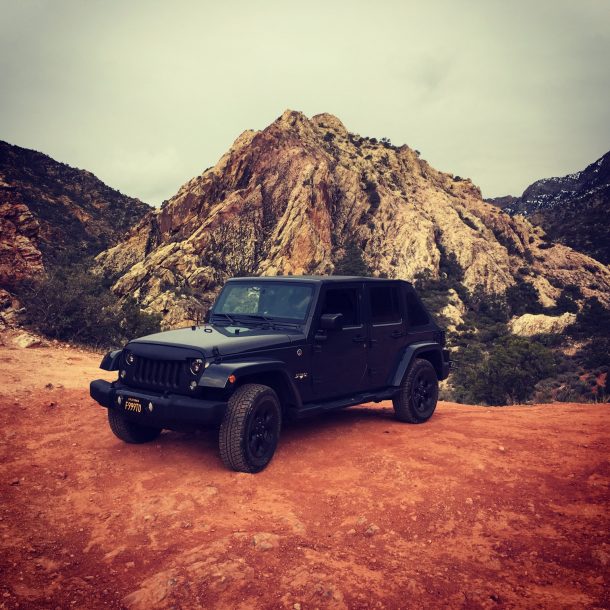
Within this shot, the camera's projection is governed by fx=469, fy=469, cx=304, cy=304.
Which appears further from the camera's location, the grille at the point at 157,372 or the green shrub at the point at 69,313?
the green shrub at the point at 69,313

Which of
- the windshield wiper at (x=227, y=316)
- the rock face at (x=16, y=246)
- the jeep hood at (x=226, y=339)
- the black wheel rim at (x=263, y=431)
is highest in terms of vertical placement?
the rock face at (x=16, y=246)

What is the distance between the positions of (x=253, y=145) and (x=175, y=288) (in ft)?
65.6

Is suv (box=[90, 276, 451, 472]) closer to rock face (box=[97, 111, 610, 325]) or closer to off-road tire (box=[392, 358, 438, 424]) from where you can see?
off-road tire (box=[392, 358, 438, 424])

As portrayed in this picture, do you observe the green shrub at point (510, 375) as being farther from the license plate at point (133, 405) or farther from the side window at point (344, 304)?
the license plate at point (133, 405)

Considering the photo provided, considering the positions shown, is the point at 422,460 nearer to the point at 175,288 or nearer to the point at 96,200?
the point at 175,288

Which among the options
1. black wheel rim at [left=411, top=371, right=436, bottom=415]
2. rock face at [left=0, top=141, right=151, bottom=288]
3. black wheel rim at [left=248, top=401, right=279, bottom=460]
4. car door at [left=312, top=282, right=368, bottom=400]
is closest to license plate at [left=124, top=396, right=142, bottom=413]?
black wheel rim at [left=248, top=401, right=279, bottom=460]

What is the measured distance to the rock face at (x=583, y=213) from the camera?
5659 centimetres

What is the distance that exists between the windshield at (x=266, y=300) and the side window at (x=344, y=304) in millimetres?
245

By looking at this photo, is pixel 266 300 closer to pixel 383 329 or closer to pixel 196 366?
pixel 196 366

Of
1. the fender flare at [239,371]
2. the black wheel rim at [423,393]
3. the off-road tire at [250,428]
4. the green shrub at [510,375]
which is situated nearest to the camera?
the fender flare at [239,371]

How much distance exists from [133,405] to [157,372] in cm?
39

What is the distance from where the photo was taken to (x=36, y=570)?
3.09 m

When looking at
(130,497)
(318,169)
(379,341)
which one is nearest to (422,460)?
(379,341)

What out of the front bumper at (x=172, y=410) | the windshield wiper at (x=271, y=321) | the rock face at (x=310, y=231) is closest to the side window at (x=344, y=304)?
the windshield wiper at (x=271, y=321)
